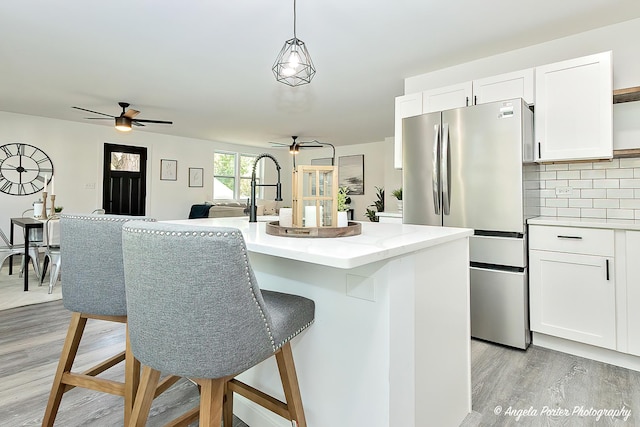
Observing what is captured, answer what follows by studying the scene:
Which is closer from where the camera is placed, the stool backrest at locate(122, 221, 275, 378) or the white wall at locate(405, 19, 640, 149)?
the stool backrest at locate(122, 221, 275, 378)

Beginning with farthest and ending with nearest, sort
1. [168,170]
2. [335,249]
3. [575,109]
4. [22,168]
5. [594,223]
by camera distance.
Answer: [168,170], [22,168], [575,109], [594,223], [335,249]

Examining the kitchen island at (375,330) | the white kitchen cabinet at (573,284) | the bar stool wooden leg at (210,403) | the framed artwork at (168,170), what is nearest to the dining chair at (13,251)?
the framed artwork at (168,170)

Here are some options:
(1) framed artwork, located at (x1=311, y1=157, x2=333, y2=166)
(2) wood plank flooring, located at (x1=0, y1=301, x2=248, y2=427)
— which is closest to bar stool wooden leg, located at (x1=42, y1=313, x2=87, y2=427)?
(2) wood plank flooring, located at (x1=0, y1=301, x2=248, y2=427)

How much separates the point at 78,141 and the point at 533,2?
6928 mm

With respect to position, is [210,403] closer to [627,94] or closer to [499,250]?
[499,250]

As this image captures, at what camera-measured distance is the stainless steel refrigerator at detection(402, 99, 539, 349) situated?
7.88 feet

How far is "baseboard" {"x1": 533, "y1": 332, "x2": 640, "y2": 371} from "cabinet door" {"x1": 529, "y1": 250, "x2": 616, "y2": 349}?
10 cm

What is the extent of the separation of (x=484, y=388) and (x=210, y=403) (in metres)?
1.67

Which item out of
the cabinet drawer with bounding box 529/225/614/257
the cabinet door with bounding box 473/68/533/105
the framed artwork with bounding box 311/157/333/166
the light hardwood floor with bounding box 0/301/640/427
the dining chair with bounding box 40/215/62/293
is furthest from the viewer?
the framed artwork with bounding box 311/157/333/166

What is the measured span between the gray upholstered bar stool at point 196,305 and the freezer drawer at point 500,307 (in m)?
2.05

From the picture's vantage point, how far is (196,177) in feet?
25.2

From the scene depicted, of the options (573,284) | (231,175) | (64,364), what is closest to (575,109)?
(573,284)

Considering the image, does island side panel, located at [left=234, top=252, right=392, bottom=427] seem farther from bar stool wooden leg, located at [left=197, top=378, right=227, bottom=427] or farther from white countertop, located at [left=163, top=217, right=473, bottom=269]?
bar stool wooden leg, located at [left=197, top=378, right=227, bottom=427]

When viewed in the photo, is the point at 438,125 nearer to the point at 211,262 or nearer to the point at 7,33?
the point at 211,262
